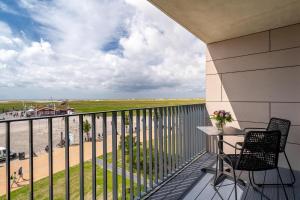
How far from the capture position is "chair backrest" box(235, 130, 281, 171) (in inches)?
88.3

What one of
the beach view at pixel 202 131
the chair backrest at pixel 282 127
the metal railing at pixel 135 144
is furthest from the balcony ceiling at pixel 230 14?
the chair backrest at pixel 282 127

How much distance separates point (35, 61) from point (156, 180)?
68840 mm

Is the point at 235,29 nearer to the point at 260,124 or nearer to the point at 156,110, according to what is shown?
the point at 260,124

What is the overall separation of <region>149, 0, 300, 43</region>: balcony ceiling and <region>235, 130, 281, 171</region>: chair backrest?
5.38 ft

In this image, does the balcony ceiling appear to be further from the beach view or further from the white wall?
the white wall

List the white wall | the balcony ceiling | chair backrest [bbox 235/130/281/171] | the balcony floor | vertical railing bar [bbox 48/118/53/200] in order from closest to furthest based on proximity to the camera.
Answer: vertical railing bar [bbox 48/118/53/200], chair backrest [bbox 235/130/281/171], the balcony floor, the balcony ceiling, the white wall

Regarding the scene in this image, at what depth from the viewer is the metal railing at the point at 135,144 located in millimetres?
1591

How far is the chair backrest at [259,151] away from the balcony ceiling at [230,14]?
64.6 inches

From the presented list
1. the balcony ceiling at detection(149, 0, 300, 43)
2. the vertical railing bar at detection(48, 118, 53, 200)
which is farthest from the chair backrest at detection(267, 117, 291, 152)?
the vertical railing bar at detection(48, 118, 53, 200)

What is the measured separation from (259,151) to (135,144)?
1.46 meters

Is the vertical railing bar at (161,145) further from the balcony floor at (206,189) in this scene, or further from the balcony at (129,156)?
the balcony floor at (206,189)

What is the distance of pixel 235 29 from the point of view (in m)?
3.78

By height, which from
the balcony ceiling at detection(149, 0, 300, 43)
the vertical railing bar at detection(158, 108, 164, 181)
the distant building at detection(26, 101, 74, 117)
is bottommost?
the vertical railing bar at detection(158, 108, 164, 181)

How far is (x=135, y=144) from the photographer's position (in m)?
2.82
